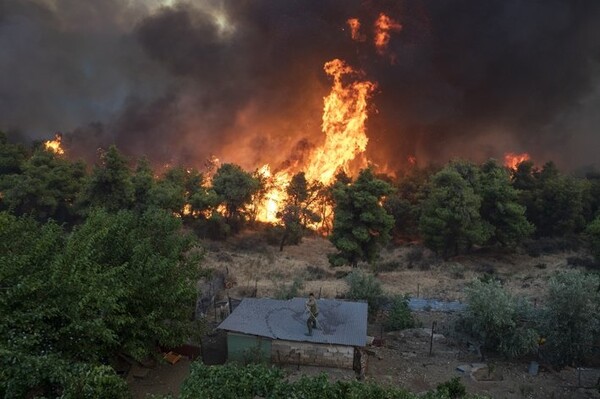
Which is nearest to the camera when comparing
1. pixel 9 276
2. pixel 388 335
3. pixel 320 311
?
pixel 9 276

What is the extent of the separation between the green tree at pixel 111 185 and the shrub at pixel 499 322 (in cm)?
3423

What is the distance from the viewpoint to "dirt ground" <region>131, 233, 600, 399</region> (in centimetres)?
1883

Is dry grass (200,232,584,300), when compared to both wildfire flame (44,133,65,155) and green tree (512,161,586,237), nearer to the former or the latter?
green tree (512,161,586,237)

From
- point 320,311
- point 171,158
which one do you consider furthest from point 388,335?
point 171,158

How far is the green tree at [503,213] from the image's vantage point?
145 feet

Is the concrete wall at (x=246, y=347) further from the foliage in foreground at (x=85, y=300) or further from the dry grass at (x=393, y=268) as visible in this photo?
the dry grass at (x=393, y=268)

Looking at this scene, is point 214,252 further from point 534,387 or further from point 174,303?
point 534,387

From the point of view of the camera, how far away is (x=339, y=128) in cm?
7075

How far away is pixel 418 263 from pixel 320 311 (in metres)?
24.7

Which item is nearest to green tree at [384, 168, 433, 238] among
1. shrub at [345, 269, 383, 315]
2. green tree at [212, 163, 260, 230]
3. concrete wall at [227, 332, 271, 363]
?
green tree at [212, 163, 260, 230]

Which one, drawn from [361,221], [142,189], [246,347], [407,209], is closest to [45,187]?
[142,189]

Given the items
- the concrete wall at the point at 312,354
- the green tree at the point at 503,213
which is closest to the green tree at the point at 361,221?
the green tree at the point at 503,213

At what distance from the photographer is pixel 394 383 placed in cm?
1880

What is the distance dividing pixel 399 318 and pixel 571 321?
8.27 metres
